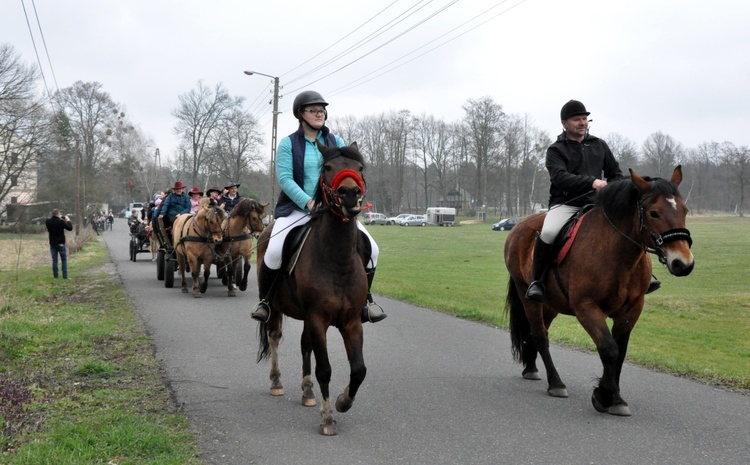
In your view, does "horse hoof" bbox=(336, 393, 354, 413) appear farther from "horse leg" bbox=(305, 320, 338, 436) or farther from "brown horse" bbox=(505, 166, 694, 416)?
"brown horse" bbox=(505, 166, 694, 416)

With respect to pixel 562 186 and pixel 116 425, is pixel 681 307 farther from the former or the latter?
pixel 116 425

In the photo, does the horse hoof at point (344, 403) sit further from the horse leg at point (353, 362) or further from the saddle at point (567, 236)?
the saddle at point (567, 236)

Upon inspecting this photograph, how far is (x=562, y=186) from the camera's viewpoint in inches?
264

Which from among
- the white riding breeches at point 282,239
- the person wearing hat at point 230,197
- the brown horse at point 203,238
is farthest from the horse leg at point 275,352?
the person wearing hat at point 230,197

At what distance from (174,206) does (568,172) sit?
13.3 meters

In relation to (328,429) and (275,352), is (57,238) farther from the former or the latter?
(328,429)

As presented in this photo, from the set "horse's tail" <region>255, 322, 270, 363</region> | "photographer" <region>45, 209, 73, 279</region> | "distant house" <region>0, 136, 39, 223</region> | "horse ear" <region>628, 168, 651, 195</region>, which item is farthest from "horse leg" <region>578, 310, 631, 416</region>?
"distant house" <region>0, 136, 39, 223</region>

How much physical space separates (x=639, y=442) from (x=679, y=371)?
9.33ft

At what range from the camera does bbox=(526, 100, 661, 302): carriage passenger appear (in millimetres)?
6699

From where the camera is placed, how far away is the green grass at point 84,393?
186 inches

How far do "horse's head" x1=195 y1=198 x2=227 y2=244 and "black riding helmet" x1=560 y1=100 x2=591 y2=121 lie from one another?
9.74 m

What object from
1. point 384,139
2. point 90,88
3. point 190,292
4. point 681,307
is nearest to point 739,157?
point 384,139

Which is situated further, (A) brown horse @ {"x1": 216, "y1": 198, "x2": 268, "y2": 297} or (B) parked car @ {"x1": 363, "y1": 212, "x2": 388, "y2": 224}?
(B) parked car @ {"x1": 363, "y1": 212, "x2": 388, "y2": 224}

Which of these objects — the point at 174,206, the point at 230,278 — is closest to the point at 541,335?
the point at 230,278
